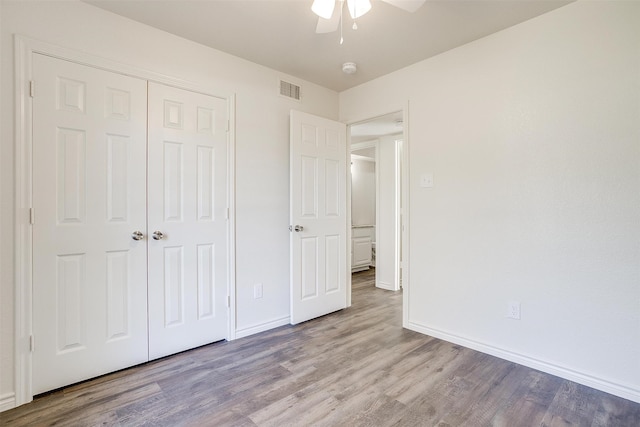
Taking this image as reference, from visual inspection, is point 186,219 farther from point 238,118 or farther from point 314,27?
point 314,27

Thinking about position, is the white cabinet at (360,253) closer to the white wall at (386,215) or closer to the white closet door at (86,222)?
the white wall at (386,215)

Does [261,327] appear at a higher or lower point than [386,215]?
lower

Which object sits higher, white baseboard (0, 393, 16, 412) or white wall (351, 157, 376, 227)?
white wall (351, 157, 376, 227)

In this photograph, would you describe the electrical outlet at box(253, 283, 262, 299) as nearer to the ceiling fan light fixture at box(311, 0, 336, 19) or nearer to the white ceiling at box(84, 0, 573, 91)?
the white ceiling at box(84, 0, 573, 91)

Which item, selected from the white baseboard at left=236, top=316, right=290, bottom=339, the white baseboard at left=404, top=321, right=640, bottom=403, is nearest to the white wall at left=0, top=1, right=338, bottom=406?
the white baseboard at left=236, top=316, right=290, bottom=339

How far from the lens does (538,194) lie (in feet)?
7.12

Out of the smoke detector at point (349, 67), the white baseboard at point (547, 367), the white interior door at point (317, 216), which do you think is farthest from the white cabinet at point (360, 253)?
the smoke detector at point (349, 67)

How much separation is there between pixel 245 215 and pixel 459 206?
1855 mm

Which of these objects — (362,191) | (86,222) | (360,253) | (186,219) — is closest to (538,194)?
(186,219)

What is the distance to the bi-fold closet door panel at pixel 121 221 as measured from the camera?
1.88m

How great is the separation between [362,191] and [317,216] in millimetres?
3003

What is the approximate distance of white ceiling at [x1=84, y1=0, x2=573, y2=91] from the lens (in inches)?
79.9

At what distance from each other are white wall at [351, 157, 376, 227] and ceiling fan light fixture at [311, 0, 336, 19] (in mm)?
4249

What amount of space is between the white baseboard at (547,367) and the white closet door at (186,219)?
76.8 inches
